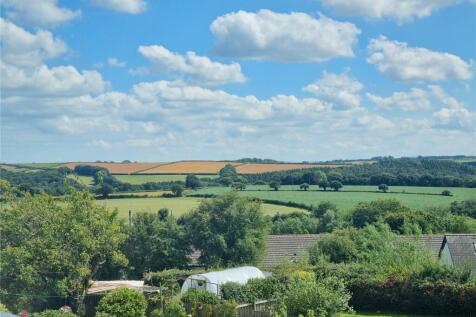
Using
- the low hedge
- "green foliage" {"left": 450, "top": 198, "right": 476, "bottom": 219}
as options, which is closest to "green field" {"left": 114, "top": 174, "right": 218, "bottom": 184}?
"green foliage" {"left": 450, "top": 198, "right": 476, "bottom": 219}

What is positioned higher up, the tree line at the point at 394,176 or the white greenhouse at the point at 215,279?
the tree line at the point at 394,176

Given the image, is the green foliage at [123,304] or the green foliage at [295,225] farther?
the green foliage at [295,225]

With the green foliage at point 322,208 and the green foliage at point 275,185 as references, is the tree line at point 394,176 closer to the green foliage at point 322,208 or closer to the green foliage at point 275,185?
the green foliage at point 275,185

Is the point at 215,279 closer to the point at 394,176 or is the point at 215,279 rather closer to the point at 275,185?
the point at 275,185

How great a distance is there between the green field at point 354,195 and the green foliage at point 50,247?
95.8 feet

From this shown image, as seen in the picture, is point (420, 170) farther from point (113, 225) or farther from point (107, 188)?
point (113, 225)

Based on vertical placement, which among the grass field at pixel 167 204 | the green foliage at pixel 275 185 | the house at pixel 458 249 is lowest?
the house at pixel 458 249

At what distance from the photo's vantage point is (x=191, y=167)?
7662cm

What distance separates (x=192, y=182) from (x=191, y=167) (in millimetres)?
9309

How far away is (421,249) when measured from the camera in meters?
29.7

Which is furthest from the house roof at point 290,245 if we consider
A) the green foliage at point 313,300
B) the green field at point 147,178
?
the green field at point 147,178

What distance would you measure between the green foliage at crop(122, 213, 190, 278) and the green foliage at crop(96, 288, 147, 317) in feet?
50.6

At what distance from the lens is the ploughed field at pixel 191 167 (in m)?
71.8

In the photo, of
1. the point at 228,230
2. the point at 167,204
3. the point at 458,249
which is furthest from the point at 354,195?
the point at 458,249
